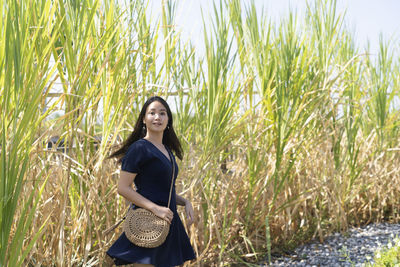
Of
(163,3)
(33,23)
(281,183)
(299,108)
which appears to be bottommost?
(281,183)

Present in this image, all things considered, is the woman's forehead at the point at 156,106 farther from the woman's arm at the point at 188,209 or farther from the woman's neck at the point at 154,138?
the woman's arm at the point at 188,209

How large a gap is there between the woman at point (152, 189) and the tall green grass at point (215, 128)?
22 cm

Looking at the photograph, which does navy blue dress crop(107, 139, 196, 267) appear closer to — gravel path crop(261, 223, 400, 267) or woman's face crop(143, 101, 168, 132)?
woman's face crop(143, 101, 168, 132)

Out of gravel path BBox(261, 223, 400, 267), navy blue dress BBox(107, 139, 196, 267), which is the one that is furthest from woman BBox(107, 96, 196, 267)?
gravel path BBox(261, 223, 400, 267)

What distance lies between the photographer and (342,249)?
3.17 m

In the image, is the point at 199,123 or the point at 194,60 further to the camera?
the point at 194,60

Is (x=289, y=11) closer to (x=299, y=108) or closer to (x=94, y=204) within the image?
(x=299, y=108)

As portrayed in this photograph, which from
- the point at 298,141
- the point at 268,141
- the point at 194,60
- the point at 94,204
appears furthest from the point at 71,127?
the point at 298,141

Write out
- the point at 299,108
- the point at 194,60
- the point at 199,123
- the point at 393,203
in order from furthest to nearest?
Answer: the point at 393,203 < the point at 299,108 < the point at 194,60 < the point at 199,123

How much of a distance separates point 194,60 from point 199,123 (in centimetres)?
42

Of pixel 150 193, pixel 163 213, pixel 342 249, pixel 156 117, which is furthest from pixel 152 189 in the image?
pixel 342 249

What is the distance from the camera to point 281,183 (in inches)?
112

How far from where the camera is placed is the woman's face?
72.8 inches

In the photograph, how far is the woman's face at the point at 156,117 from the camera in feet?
6.07
